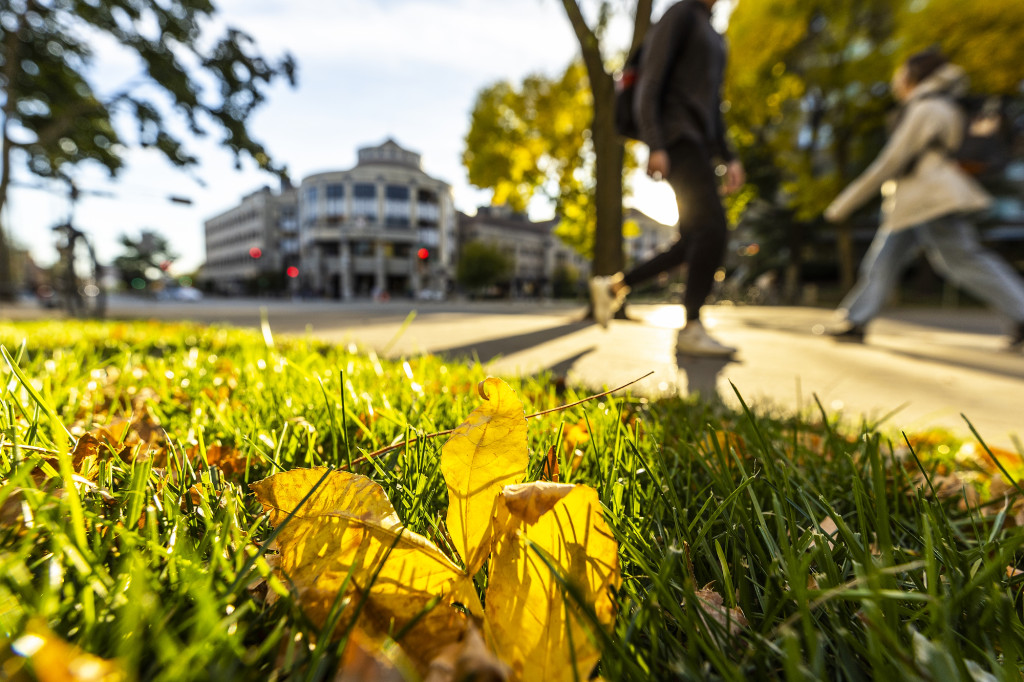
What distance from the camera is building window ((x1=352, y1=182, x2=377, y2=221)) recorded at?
52.7 metres

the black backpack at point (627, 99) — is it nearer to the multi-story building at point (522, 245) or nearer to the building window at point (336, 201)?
the multi-story building at point (522, 245)

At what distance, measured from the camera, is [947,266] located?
155 inches

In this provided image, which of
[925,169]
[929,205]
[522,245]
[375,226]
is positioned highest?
[375,226]

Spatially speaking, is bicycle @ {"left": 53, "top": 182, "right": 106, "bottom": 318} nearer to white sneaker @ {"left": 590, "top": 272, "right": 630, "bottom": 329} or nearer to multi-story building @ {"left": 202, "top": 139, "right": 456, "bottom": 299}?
white sneaker @ {"left": 590, "top": 272, "right": 630, "bottom": 329}

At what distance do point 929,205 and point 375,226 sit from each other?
54297 millimetres

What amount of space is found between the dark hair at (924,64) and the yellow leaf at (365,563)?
5.58m

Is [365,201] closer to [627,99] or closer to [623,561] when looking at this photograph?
[627,99]

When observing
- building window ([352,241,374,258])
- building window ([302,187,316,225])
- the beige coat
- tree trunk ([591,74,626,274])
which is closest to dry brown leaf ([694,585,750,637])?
the beige coat

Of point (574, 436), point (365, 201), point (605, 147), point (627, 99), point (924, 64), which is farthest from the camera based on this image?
point (365, 201)

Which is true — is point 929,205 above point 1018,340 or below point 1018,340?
above

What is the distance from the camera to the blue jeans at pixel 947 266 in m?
3.61

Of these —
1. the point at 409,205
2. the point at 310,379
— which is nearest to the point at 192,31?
the point at 310,379

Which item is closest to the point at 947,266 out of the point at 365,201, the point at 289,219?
the point at 365,201

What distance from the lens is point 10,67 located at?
11.0m
